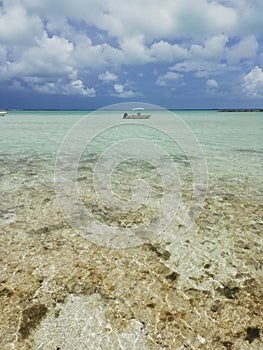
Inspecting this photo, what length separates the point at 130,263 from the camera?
4324 millimetres

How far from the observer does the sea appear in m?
3.07

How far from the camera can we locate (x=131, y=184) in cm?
834

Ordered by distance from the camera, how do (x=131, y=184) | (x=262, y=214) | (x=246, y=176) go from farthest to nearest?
(x=246, y=176) < (x=131, y=184) < (x=262, y=214)

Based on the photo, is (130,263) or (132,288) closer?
(132,288)

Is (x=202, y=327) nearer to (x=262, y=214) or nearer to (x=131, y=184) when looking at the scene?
Answer: (x=262, y=214)

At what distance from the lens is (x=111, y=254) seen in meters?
4.57

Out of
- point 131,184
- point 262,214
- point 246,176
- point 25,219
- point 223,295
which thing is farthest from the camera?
point 246,176

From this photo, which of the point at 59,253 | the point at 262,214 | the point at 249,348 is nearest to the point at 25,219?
the point at 59,253

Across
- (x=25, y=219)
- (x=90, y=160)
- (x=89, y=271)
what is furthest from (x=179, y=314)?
(x=90, y=160)

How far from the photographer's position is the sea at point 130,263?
10.1ft

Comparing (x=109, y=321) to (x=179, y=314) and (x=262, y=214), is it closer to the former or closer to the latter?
(x=179, y=314)

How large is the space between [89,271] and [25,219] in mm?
2334

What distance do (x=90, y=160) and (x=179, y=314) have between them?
9351mm

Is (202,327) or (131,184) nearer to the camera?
(202,327)
